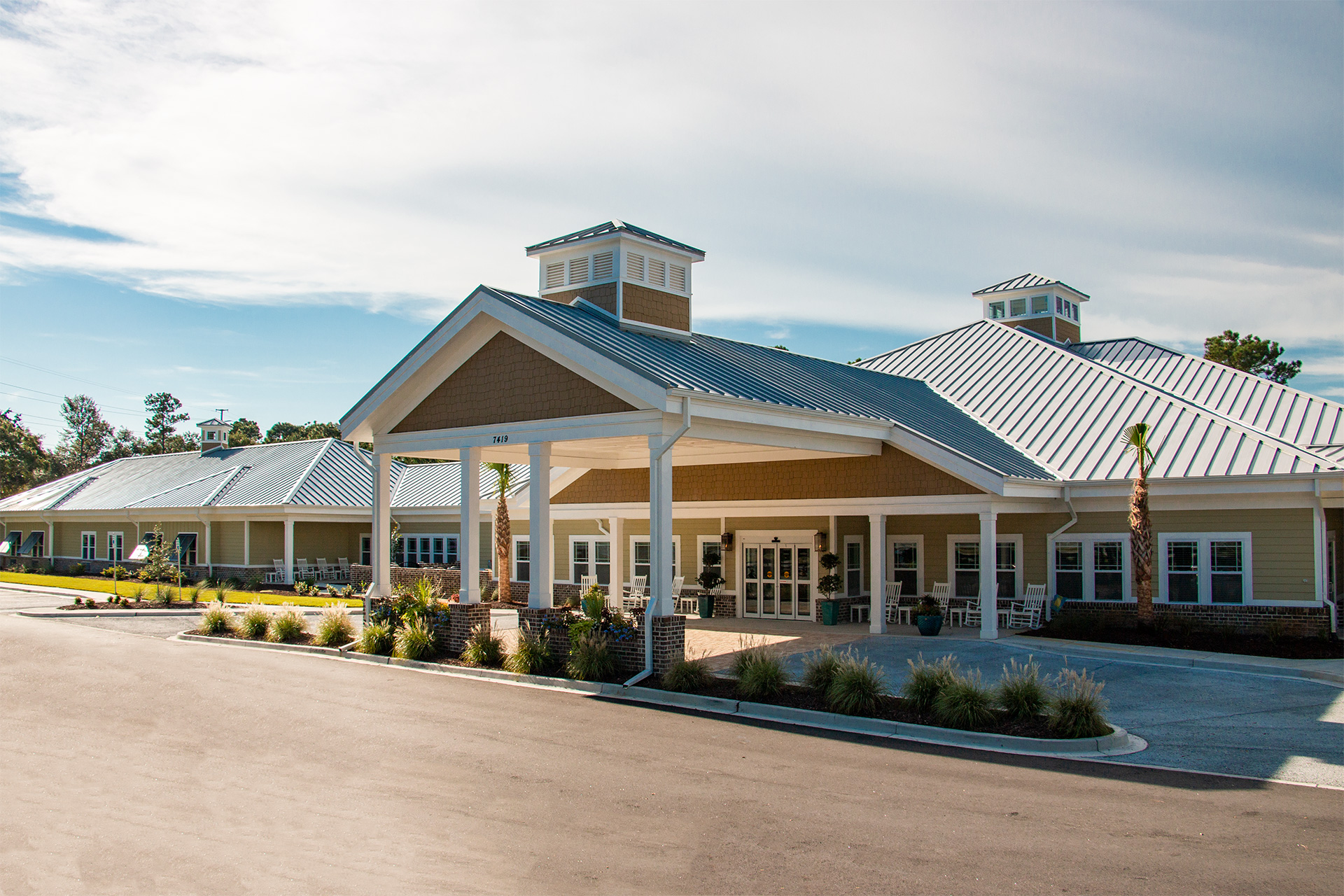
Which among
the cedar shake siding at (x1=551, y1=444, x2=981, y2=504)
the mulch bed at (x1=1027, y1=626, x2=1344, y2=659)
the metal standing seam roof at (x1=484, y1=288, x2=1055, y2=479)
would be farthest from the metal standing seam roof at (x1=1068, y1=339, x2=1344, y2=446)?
the cedar shake siding at (x1=551, y1=444, x2=981, y2=504)

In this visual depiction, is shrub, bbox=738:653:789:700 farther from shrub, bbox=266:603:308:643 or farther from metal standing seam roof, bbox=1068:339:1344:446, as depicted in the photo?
metal standing seam roof, bbox=1068:339:1344:446

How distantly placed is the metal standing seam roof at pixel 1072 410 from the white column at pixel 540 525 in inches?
450

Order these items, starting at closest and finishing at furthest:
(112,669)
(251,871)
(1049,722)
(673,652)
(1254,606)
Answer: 1. (251,871)
2. (1049,722)
3. (673,652)
4. (112,669)
5. (1254,606)

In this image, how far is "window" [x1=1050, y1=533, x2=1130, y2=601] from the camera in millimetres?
21359

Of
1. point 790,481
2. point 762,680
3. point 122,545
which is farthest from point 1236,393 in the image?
point 122,545

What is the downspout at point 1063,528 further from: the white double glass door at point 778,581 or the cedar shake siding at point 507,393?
the cedar shake siding at point 507,393

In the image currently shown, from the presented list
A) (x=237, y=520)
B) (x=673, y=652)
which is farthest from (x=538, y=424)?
(x=237, y=520)

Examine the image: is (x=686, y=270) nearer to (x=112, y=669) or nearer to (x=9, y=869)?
(x=112, y=669)

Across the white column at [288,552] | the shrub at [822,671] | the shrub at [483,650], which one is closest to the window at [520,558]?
the white column at [288,552]

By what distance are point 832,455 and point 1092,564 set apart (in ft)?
19.7

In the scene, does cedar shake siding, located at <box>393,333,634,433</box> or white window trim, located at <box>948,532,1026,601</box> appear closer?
cedar shake siding, located at <box>393,333,634,433</box>

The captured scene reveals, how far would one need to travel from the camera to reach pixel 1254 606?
774 inches

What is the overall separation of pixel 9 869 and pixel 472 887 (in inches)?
137

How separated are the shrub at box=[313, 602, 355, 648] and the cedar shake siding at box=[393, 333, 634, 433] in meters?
4.11
